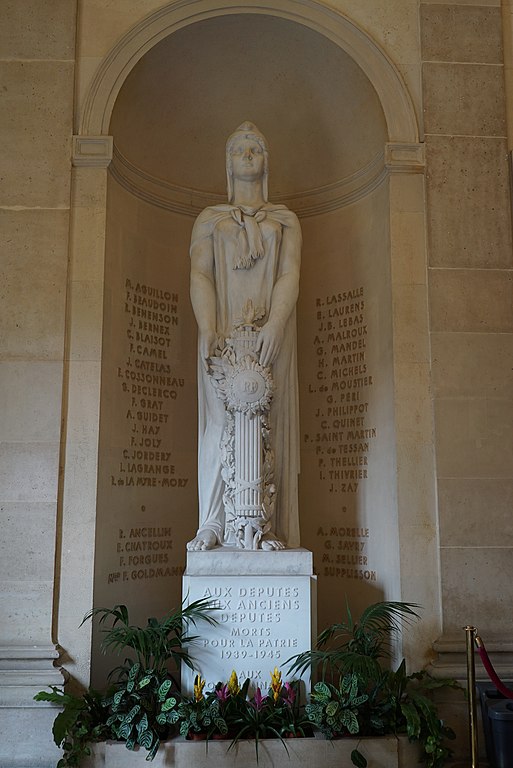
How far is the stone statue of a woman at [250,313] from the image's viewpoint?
18.8 ft

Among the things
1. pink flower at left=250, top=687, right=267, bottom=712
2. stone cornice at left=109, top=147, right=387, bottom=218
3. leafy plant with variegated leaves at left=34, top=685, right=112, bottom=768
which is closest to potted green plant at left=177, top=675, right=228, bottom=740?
pink flower at left=250, top=687, right=267, bottom=712

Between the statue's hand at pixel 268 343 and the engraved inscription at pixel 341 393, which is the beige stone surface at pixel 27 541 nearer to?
the statue's hand at pixel 268 343

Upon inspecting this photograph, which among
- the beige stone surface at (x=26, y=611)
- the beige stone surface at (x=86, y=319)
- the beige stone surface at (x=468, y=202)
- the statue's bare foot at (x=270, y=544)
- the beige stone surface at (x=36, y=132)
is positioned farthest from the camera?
the beige stone surface at (x=468, y=202)

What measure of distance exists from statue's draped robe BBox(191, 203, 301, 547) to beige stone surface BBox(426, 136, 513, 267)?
116 cm

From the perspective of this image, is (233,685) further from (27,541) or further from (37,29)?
(37,29)

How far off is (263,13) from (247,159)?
153 cm

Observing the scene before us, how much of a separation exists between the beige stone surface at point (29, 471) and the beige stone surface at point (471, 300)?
296 cm

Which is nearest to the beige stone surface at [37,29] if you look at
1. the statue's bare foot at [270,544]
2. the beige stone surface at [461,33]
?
the beige stone surface at [461,33]

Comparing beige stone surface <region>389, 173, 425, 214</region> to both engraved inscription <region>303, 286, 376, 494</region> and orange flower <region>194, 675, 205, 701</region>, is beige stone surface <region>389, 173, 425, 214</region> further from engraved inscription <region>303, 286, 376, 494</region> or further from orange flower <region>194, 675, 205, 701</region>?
orange flower <region>194, 675, 205, 701</region>

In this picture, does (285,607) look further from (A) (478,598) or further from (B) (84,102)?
(B) (84,102)

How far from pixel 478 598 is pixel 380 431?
1429 mm

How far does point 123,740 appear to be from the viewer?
4746mm

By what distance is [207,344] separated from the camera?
568 centimetres

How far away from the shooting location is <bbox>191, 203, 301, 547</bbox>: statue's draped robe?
5785 mm
